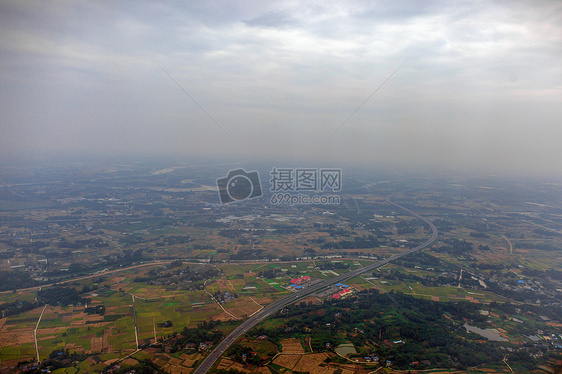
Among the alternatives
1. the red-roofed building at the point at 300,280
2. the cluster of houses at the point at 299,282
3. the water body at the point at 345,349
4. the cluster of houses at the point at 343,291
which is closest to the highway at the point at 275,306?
the cluster of houses at the point at 299,282

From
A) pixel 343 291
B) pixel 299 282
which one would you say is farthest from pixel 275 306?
pixel 343 291

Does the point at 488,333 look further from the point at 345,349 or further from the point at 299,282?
the point at 299,282

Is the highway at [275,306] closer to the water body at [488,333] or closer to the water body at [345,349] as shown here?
the water body at [345,349]

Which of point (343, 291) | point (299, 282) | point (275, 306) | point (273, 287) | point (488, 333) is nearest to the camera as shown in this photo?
point (488, 333)

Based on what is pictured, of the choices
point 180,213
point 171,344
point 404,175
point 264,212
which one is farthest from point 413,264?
point 404,175

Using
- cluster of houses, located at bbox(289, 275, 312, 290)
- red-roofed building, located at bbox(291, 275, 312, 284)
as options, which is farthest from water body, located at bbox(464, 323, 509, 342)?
red-roofed building, located at bbox(291, 275, 312, 284)

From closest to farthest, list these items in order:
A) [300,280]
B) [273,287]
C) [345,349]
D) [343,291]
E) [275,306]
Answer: [345,349], [275,306], [343,291], [273,287], [300,280]
